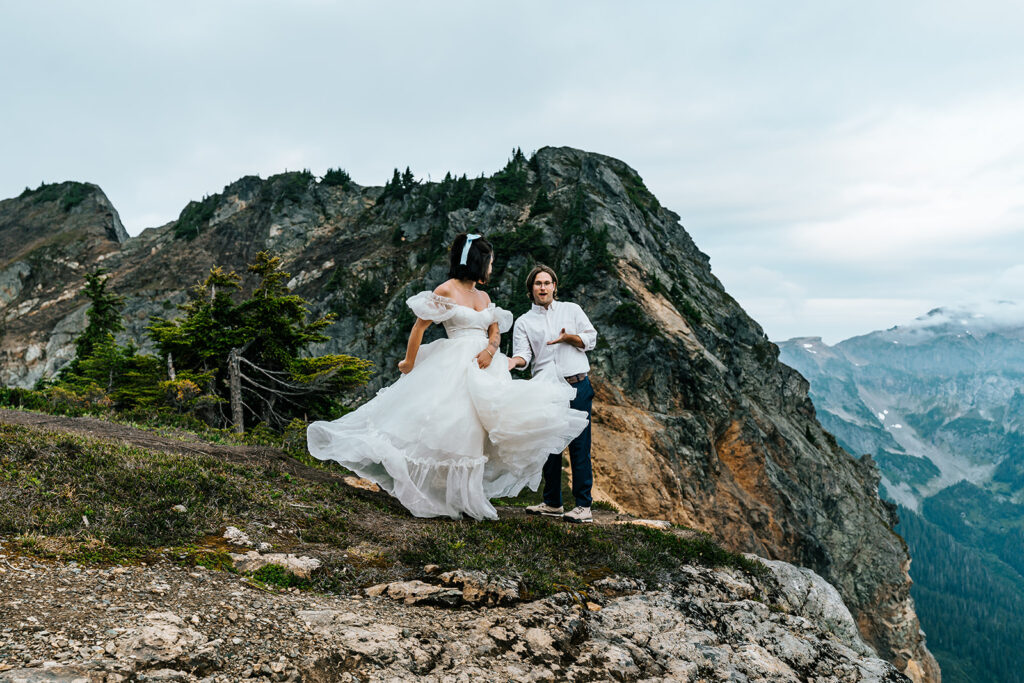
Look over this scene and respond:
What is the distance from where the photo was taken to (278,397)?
19.2 meters

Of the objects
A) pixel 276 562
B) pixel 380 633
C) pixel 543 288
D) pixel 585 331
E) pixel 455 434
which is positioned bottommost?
pixel 380 633

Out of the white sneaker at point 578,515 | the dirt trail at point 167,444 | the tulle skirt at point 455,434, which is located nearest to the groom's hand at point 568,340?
the tulle skirt at point 455,434

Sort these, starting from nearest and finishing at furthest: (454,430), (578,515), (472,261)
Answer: (454,430) → (472,261) → (578,515)

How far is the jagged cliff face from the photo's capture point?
27750 millimetres

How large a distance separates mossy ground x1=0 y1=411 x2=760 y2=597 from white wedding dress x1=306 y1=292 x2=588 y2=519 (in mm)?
411

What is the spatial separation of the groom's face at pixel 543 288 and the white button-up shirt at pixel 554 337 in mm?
134

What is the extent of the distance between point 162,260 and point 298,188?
56.3 ft

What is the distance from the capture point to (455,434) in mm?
6504

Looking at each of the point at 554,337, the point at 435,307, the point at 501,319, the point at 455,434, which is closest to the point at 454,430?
the point at 455,434

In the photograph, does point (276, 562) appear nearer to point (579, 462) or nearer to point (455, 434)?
point (455, 434)

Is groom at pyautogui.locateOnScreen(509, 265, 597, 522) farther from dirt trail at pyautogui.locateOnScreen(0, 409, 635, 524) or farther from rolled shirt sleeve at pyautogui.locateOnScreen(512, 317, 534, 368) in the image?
dirt trail at pyautogui.locateOnScreen(0, 409, 635, 524)

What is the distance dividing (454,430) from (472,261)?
6.60 ft

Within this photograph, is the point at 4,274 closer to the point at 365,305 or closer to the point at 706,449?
the point at 365,305

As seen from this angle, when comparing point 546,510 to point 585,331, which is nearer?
point 585,331
